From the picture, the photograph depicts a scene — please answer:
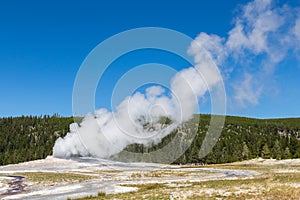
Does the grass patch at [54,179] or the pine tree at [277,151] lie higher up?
the pine tree at [277,151]

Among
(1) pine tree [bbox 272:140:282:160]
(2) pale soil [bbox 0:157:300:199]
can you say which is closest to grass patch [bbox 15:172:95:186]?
(2) pale soil [bbox 0:157:300:199]

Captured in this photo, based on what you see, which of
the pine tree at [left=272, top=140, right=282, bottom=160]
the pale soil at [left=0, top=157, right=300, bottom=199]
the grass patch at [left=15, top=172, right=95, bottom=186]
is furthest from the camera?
the pine tree at [left=272, top=140, right=282, bottom=160]

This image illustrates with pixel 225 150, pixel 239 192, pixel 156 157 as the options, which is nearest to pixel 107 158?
pixel 156 157

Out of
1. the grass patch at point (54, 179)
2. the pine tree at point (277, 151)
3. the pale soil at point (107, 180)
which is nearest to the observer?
the pale soil at point (107, 180)

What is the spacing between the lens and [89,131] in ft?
442

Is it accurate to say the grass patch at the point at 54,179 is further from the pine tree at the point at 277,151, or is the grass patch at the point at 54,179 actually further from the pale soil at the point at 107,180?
the pine tree at the point at 277,151

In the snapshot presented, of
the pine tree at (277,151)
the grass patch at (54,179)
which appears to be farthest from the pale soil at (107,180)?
the pine tree at (277,151)

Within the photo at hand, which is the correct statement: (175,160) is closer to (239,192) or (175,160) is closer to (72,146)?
(72,146)

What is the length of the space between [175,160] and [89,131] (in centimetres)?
5270

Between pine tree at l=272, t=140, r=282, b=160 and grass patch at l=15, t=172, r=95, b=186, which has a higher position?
pine tree at l=272, t=140, r=282, b=160

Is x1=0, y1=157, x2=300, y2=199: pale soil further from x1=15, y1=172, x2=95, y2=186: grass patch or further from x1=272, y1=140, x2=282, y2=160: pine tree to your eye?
x1=272, y1=140, x2=282, y2=160: pine tree

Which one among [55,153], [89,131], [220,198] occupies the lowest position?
[220,198]

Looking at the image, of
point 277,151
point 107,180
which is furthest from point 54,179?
point 277,151

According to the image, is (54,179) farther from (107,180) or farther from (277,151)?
(277,151)
